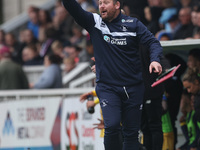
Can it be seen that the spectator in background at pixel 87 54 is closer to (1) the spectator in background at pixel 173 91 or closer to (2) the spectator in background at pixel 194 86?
(1) the spectator in background at pixel 173 91

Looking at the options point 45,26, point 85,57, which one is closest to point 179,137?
point 85,57

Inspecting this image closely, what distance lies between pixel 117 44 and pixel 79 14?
0.59 meters

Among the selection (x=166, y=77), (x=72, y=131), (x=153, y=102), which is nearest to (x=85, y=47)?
(x=72, y=131)

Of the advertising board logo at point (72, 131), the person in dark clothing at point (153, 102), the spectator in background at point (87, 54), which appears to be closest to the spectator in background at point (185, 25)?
the spectator in background at point (87, 54)

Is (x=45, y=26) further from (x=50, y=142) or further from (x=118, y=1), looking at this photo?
(x=118, y=1)

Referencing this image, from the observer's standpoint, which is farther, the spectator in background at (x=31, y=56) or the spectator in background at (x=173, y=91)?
the spectator in background at (x=31, y=56)

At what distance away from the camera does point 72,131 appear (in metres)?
10.4

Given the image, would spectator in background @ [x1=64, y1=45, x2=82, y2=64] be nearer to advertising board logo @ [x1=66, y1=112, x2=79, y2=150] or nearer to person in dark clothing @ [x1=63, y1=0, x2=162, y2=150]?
advertising board logo @ [x1=66, y1=112, x2=79, y2=150]

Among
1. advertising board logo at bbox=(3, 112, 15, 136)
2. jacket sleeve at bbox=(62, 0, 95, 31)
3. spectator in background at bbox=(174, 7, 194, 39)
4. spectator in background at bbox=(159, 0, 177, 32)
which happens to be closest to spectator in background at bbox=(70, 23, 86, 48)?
spectator in background at bbox=(159, 0, 177, 32)

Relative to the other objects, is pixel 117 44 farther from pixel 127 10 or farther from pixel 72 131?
pixel 127 10

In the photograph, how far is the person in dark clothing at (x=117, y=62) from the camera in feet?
23.2

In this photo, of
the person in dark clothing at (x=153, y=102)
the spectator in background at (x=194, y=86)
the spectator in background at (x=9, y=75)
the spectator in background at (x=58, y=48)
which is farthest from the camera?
the spectator in background at (x=58, y=48)

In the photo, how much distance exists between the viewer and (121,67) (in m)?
7.11

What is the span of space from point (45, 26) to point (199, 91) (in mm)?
8915
